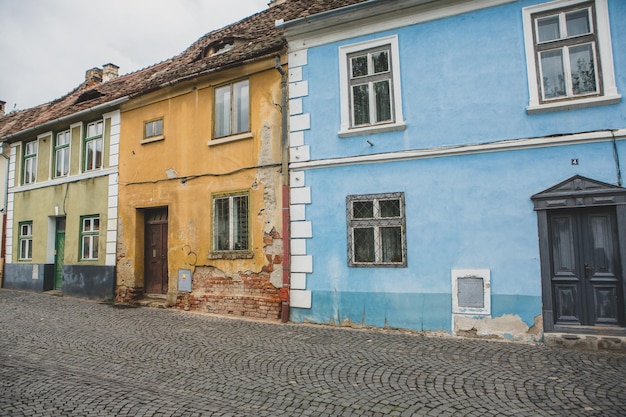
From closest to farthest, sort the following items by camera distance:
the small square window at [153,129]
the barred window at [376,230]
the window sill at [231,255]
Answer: the barred window at [376,230], the window sill at [231,255], the small square window at [153,129]

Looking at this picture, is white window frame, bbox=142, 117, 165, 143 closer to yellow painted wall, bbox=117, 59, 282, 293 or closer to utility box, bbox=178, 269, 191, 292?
yellow painted wall, bbox=117, 59, 282, 293

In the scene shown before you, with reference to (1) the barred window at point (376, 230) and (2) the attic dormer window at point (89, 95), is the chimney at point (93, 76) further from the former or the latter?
(1) the barred window at point (376, 230)

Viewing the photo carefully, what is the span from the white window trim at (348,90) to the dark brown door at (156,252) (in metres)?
5.95

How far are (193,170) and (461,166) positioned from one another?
6553 millimetres

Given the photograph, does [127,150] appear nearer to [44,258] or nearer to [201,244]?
[201,244]

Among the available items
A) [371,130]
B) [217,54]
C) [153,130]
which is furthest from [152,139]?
[371,130]

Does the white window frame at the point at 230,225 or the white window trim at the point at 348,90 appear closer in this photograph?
the white window trim at the point at 348,90

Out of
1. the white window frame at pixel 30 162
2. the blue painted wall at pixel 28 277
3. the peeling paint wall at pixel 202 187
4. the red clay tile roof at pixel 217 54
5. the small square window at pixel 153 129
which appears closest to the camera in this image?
the peeling paint wall at pixel 202 187

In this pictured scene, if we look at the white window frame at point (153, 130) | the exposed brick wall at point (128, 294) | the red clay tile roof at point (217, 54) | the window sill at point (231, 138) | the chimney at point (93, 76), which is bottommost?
the exposed brick wall at point (128, 294)

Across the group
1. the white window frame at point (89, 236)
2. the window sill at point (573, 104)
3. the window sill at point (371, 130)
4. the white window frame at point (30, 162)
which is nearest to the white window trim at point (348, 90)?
the window sill at point (371, 130)

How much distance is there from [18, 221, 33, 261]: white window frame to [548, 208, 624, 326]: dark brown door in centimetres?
1629

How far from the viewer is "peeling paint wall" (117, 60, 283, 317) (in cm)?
938

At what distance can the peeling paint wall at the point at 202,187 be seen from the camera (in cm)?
938

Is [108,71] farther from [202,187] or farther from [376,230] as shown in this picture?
[376,230]
